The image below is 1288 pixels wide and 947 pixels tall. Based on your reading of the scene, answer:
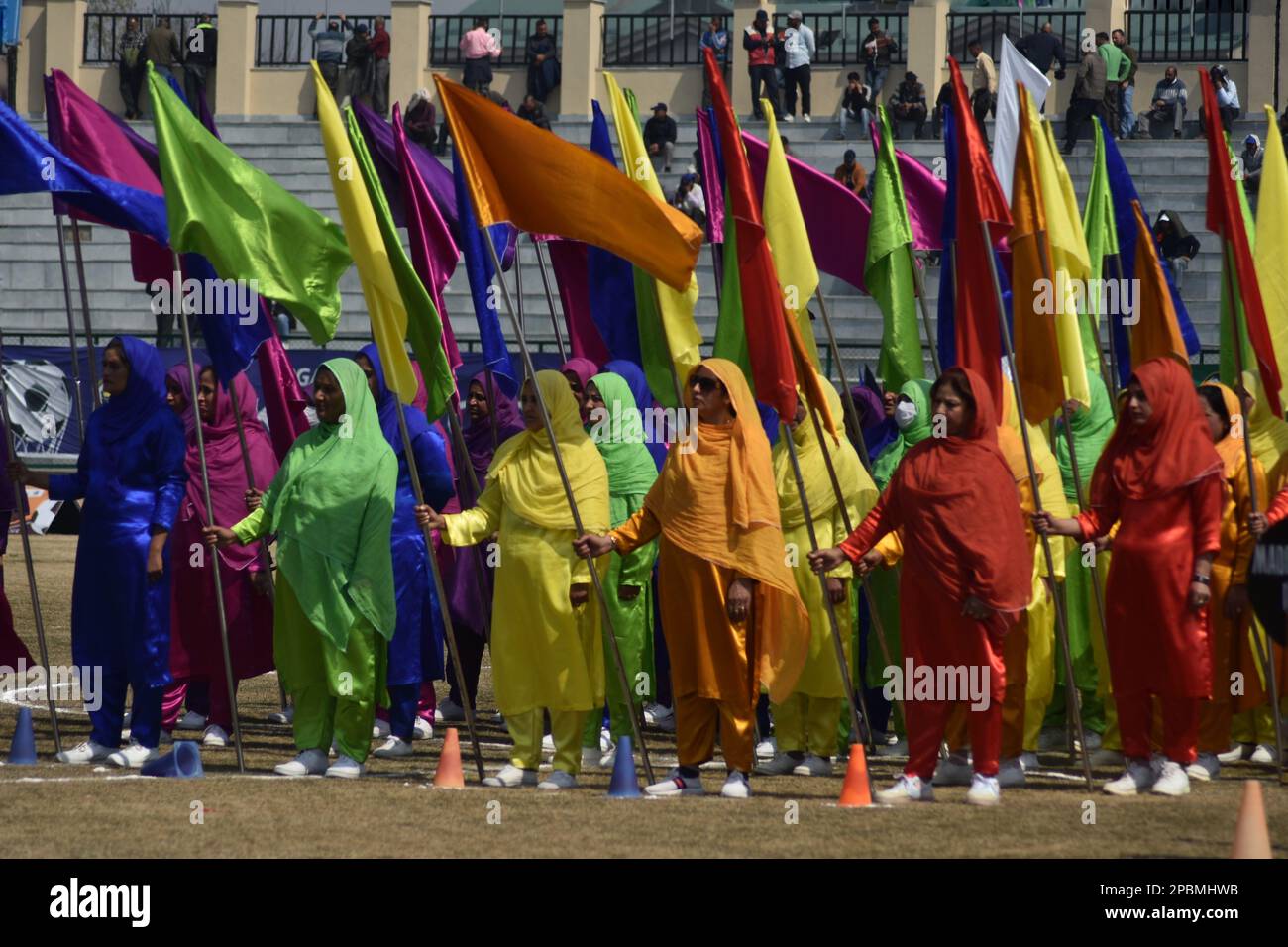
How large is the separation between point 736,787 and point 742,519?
112 centimetres

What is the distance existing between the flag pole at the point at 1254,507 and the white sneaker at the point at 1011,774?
112cm

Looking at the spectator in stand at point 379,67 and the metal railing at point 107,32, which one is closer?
the spectator in stand at point 379,67

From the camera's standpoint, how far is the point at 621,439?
11945 mm

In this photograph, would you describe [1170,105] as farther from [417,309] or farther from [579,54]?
[417,309]

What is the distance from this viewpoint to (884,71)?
30.6 metres

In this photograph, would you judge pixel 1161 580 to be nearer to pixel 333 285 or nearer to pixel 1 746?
pixel 333 285

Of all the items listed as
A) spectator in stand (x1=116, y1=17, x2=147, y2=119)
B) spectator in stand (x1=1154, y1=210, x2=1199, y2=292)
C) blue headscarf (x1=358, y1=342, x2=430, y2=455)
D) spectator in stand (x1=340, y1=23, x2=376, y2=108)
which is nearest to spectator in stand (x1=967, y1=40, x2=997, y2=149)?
spectator in stand (x1=1154, y1=210, x2=1199, y2=292)

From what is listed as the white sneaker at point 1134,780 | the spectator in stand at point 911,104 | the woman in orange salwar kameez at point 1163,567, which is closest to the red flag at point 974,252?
the woman in orange salwar kameez at point 1163,567

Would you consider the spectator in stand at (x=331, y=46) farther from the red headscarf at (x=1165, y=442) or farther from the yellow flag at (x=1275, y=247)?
the red headscarf at (x=1165, y=442)

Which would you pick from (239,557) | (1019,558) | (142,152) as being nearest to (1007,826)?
(1019,558)

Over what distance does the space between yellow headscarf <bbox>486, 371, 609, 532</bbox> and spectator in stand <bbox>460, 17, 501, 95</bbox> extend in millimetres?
20770

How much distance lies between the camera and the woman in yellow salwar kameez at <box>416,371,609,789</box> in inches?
398

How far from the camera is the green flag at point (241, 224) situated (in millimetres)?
10617

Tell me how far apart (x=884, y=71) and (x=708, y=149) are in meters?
18.8
